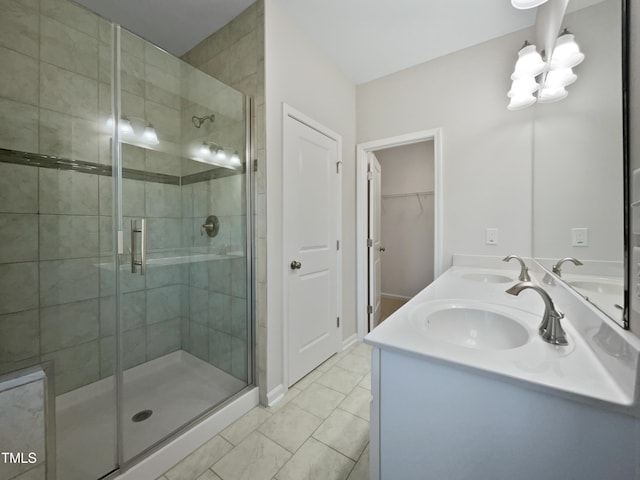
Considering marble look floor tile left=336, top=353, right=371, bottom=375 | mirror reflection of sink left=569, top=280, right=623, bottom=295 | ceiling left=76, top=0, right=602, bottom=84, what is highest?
ceiling left=76, top=0, right=602, bottom=84

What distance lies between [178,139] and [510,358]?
2.29 meters

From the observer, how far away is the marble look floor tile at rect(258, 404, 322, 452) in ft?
4.53

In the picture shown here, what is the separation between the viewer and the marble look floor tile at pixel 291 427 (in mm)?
1381

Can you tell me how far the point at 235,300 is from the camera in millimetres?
1827

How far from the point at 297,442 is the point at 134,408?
0.97 m

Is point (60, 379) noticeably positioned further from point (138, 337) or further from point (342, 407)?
point (342, 407)

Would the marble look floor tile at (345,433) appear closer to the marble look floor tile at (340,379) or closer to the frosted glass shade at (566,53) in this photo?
the marble look floor tile at (340,379)

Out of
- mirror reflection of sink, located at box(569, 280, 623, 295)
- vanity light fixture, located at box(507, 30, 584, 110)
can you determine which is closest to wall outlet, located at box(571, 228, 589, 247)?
mirror reflection of sink, located at box(569, 280, 623, 295)

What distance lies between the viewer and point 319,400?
5.64ft

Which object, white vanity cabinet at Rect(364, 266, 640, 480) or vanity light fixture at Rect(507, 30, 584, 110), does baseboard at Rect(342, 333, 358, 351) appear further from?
vanity light fixture at Rect(507, 30, 584, 110)

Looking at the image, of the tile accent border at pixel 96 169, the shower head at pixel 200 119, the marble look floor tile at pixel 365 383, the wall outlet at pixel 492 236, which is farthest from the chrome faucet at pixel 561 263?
the shower head at pixel 200 119

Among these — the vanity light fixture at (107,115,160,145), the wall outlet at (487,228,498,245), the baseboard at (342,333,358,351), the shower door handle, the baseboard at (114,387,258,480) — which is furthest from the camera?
the baseboard at (342,333,358,351)

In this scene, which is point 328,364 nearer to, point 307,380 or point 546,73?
point 307,380

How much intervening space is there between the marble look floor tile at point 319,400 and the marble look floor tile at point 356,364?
1.10ft
